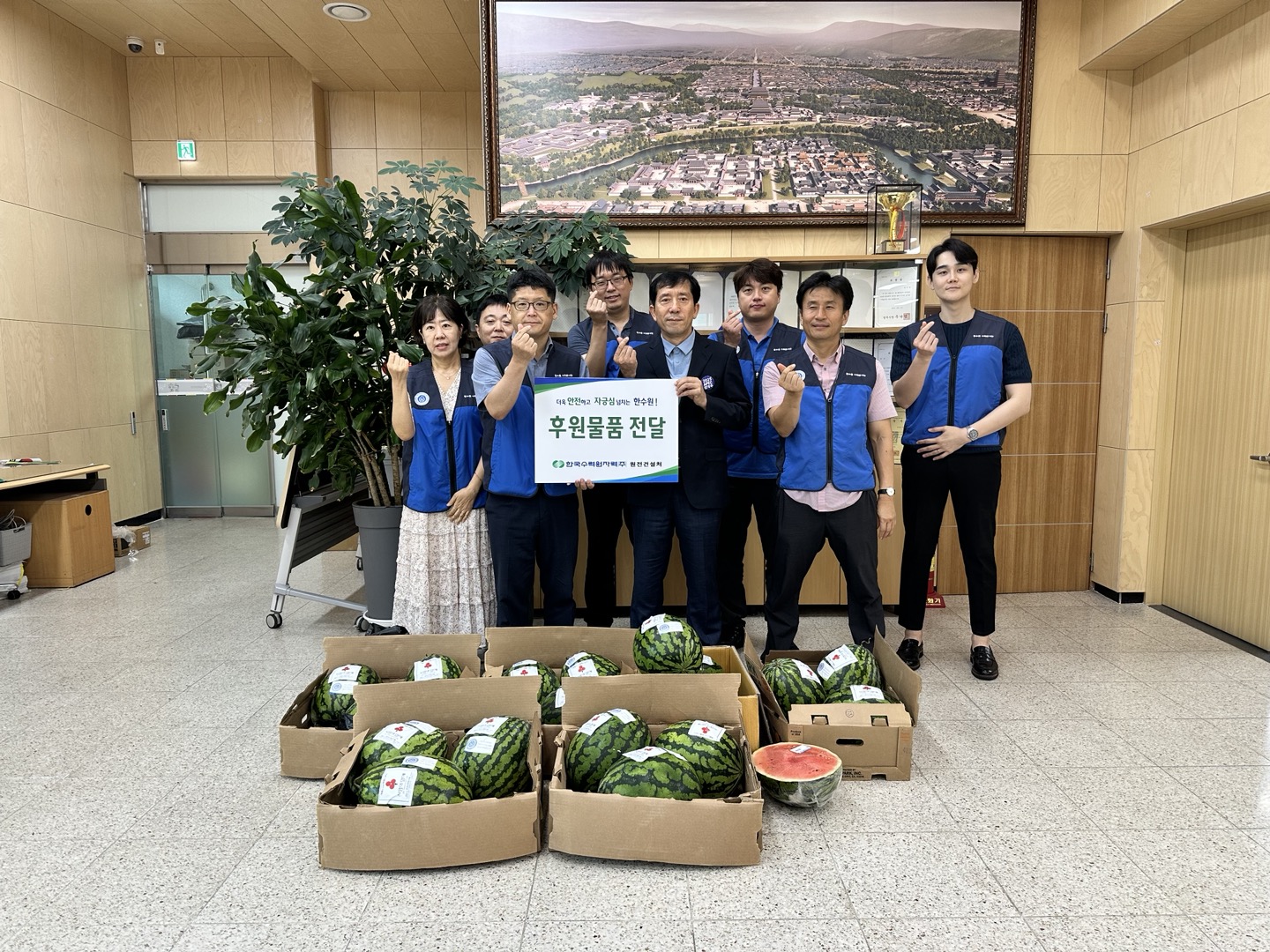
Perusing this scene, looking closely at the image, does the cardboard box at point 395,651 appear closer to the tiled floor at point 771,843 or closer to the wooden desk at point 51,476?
the tiled floor at point 771,843

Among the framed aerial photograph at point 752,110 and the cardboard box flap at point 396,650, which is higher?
the framed aerial photograph at point 752,110

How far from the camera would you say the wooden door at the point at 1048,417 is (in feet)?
15.0

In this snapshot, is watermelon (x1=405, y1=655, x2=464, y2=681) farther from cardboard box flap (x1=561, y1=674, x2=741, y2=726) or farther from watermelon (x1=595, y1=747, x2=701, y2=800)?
watermelon (x1=595, y1=747, x2=701, y2=800)

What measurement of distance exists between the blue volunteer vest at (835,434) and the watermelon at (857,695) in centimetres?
72

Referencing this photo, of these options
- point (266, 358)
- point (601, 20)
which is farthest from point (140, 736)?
point (601, 20)

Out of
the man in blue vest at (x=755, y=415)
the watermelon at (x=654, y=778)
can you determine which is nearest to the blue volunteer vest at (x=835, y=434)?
the man in blue vest at (x=755, y=415)

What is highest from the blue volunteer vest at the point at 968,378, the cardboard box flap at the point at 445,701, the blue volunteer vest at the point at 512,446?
the blue volunteer vest at the point at 968,378

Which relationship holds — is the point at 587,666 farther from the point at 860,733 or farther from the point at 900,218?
the point at 900,218

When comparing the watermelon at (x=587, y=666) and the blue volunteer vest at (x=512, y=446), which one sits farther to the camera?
the blue volunteer vest at (x=512, y=446)

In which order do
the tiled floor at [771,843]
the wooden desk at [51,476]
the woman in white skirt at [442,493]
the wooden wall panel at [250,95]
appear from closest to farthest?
the tiled floor at [771,843] → the woman in white skirt at [442,493] → the wooden desk at [51,476] → the wooden wall panel at [250,95]

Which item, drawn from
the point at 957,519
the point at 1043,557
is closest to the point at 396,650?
the point at 957,519

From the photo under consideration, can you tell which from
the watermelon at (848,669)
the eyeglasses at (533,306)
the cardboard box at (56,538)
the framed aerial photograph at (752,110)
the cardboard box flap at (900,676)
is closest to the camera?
the cardboard box flap at (900,676)

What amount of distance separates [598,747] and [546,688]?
0.41m

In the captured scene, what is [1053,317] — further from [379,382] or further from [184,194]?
[184,194]
